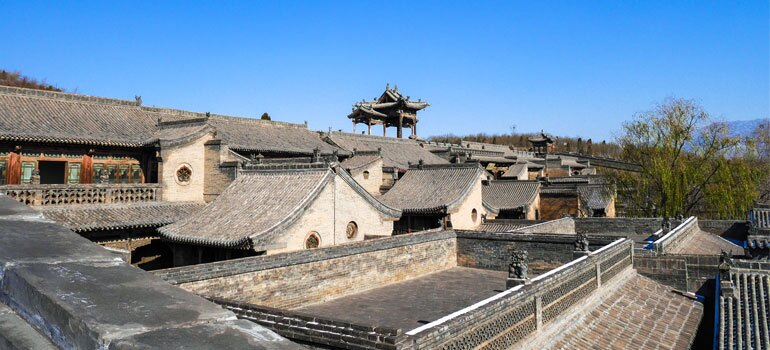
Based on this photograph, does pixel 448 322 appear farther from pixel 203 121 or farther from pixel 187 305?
pixel 203 121

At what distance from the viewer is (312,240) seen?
15.7 meters

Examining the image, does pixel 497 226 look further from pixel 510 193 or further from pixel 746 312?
pixel 746 312

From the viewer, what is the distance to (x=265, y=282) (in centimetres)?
1118

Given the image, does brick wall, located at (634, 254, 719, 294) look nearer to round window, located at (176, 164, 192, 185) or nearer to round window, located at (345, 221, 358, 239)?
round window, located at (345, 221, 358, 239)

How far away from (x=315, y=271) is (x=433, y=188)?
14.4 m

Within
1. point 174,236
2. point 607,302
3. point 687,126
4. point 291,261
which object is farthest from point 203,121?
point 687,126

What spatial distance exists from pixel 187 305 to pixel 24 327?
0.70 metres

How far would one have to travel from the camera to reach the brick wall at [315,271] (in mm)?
10117

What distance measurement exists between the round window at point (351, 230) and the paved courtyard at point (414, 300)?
268 cm

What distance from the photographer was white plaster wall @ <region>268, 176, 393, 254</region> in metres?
15.1

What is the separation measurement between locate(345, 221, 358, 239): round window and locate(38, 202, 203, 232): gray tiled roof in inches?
217

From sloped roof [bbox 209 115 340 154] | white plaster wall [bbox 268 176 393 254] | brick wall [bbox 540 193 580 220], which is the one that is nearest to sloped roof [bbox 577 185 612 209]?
brick wall [bbox 540 193 580 220]

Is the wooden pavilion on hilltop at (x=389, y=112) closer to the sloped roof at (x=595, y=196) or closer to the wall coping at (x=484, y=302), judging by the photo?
the sloped roof at (x=595, y=196)

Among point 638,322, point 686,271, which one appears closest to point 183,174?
point 638,322
